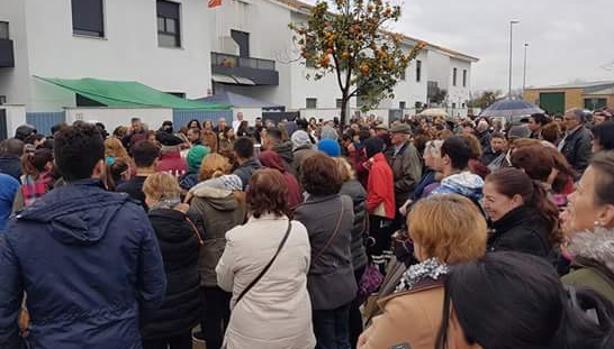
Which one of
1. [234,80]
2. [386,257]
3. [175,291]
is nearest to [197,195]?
[175,291]

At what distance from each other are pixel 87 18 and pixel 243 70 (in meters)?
10.1

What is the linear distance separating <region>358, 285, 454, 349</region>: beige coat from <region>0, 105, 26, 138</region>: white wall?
13116mm

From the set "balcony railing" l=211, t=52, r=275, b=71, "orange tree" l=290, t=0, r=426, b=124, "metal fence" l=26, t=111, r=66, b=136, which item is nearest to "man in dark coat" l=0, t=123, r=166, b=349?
"orange tree" l=290, t=0, r=426, b=124

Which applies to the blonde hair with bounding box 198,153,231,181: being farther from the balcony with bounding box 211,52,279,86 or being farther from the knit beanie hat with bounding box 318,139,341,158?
the balcony with bounding box 211,52,279,86

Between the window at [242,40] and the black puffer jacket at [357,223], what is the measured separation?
26054mm

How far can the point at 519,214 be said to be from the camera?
3.17 meters

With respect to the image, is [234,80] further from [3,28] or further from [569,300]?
[569,300]

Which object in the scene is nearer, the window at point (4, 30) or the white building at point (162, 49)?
the window at point (4, 30)

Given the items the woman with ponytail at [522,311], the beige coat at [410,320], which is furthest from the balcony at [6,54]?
the woman with ponytail at [522,311]

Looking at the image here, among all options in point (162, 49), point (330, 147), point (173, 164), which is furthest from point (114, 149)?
point (162, 49)

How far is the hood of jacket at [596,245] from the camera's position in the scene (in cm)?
197

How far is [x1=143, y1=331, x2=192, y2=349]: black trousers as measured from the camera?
3721 millimetres

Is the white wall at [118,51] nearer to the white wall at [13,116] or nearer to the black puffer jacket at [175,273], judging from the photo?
the white wall at [13,116]

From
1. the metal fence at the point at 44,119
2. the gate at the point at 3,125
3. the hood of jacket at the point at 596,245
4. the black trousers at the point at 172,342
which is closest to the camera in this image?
the hood of jacket at the point at 596,245
